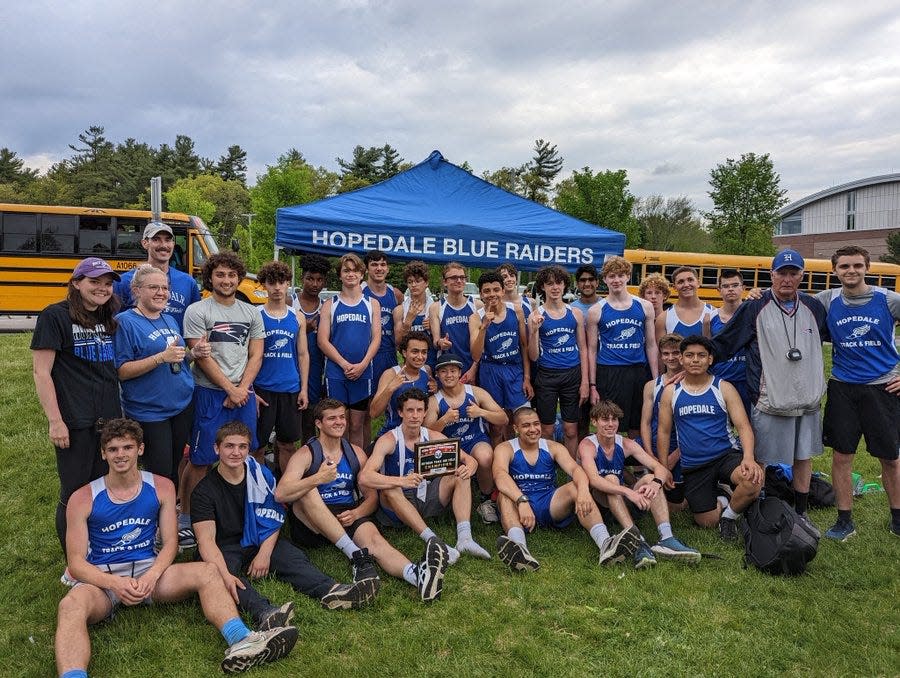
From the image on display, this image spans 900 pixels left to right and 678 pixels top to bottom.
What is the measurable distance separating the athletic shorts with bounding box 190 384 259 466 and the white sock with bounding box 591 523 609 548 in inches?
106

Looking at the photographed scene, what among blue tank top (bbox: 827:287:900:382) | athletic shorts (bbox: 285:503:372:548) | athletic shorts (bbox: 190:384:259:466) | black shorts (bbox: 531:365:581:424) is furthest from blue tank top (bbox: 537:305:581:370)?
athletic shorts (bbox: 190:384:259:466)

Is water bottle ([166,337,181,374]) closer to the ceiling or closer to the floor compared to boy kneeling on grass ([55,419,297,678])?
closer to the ceiling

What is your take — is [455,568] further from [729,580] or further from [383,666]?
[729,580]

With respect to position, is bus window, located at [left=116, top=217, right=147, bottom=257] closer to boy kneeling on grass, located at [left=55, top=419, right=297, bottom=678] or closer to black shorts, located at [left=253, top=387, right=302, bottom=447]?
black shorts, located at [left=253, top=387, right=302, bottom=447]

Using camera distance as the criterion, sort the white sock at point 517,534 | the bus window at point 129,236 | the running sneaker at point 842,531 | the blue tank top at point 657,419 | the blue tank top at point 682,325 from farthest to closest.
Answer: the bus window at point 129,236 → the blue tank top at point 682,325 → the blue tank top at point 657,419 → the running sneaker at point 842,531 → the white sock at point 517,534

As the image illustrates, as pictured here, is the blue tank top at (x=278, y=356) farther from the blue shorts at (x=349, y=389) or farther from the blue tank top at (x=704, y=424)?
the blue tank top at (x=704, y=424)

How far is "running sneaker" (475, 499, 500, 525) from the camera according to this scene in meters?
4.68

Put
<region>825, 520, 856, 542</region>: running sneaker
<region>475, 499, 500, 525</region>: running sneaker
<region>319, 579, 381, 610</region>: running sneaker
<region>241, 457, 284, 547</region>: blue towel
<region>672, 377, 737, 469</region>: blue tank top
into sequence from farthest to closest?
<region>475, 499, 500, 525</region>: running sneaker
<region>672, 377, 737, 469</region>: blue tank top
<region>825, 520, 856, 542</region>: running sneaker
<region>241, 457, 284, 547</region>: blue towel
<region>319, 579, 381, 610</region>: running sneaker

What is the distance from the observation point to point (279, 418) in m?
4.64

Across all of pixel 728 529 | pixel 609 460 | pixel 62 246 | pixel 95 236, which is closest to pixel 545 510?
pixel 609 460

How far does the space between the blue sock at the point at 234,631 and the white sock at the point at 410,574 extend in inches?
40.3

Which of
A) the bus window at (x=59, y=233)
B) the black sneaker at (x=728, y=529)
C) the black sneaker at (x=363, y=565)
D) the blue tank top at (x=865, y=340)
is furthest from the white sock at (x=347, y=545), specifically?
the bus window at (x=59, y=233)

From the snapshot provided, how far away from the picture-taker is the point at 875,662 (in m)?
2.97

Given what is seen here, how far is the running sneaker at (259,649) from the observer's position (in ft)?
9.32
